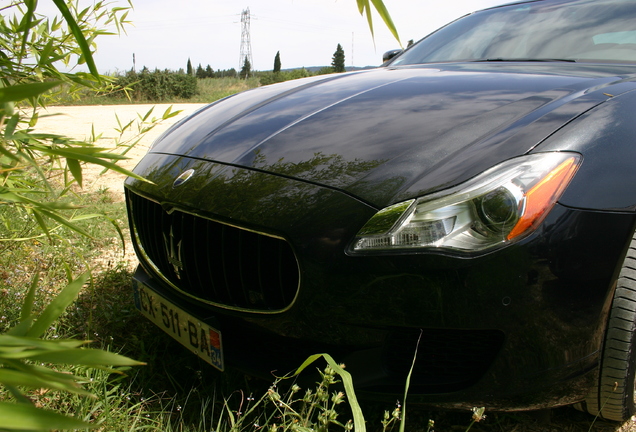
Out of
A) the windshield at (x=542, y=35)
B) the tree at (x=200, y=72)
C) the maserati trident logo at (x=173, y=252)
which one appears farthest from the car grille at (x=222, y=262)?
the tree at (x=200, y=72)

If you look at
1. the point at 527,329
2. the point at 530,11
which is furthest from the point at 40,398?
the point at 530,11

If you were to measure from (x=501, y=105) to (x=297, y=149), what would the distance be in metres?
0.63

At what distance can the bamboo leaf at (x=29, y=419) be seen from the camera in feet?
1.71

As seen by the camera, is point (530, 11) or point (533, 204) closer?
point (533, 204)

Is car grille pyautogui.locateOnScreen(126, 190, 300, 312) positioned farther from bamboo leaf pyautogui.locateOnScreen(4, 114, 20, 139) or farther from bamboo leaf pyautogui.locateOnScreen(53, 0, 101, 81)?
bamboo leaf pyautogui.locateOnScreen(53, 0, 101, 81)

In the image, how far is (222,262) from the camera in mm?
1495

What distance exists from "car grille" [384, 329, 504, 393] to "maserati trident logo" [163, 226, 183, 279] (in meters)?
0.72

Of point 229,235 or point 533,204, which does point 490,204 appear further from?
point 229,235

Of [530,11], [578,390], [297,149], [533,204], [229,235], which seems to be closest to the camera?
[533,204]

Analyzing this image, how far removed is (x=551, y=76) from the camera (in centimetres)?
181

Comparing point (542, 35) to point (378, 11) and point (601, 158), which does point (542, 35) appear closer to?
point (601, 158)

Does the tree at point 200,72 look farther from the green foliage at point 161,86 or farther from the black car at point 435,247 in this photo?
the black car at point 435,247

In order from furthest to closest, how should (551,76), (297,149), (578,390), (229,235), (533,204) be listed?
(551,76) < (297,149) < (229,235) < (578,390) < (533,204)

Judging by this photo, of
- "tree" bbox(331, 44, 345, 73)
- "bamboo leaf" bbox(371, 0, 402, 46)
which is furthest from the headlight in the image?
"tree" bbox(331, 44, 345, 73)
